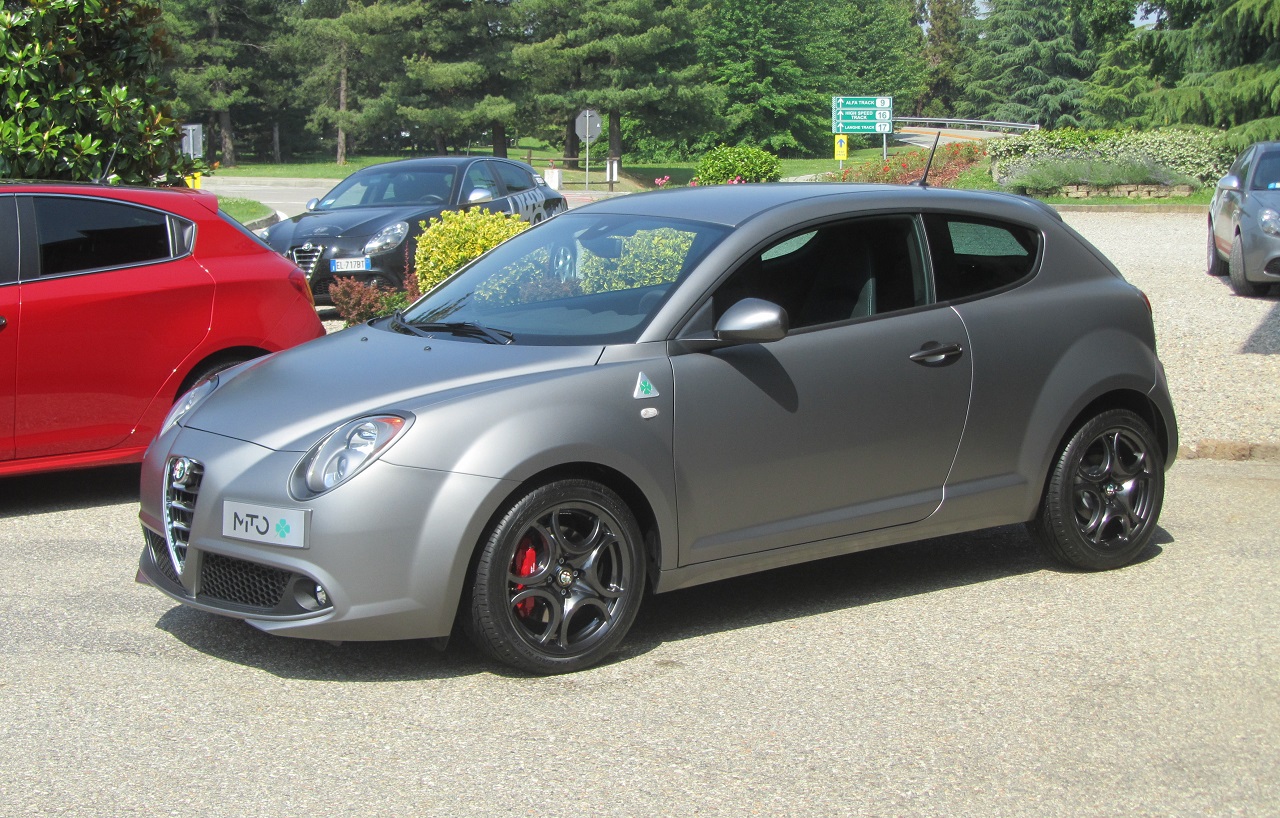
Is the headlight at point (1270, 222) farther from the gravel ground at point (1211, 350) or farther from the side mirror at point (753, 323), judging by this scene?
the side mirror at point (753, 323)

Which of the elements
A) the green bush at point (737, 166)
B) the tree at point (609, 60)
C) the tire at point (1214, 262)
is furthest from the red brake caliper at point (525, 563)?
the tree at point (609, 60)

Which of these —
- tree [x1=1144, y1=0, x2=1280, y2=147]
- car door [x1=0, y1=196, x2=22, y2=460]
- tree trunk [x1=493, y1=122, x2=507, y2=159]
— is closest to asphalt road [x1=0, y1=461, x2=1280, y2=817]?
car door [x1=0, y1=196, x2=22, y2=460]

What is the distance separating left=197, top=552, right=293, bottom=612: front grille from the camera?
4.62 metres

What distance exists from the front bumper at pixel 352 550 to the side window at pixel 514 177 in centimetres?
1193

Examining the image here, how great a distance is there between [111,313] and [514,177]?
32.8ft

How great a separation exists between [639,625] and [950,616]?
1.24m

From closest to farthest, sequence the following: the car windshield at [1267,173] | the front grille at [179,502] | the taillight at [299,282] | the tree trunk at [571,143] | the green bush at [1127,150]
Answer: the front grille at [179,502], the taillight at [299,282], the car windshield at [1267,173], the green bush at [1127,150], the tree trunk at [571,143]

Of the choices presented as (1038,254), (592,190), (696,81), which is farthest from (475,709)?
(696,81)

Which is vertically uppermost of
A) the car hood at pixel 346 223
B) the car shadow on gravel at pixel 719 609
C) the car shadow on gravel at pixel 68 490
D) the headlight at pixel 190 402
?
the car hood at pixel 346 223

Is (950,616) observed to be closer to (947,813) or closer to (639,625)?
(639,625)

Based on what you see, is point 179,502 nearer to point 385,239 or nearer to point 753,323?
point 753,323

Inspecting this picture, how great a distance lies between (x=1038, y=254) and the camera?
243 inches

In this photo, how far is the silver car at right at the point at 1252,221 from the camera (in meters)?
14.8

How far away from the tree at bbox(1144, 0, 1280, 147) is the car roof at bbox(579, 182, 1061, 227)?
31752 millimetres
